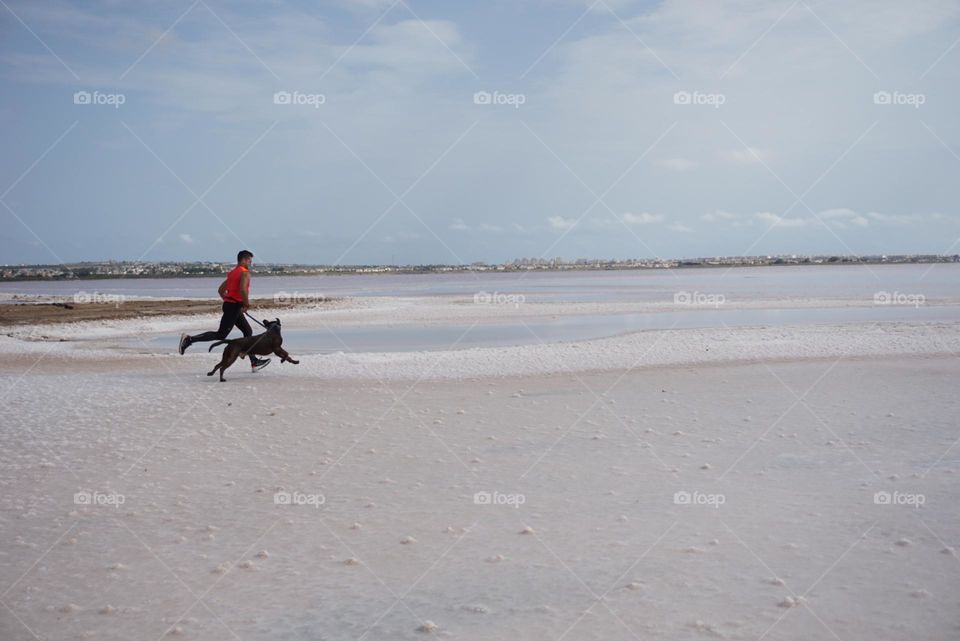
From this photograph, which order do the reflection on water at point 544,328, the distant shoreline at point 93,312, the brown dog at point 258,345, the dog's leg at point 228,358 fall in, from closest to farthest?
the dog's leg at point 228,358 → the brown dog at point 258,345 → the reflection on water at point 544,328 → the distant shoreline at point 93,312

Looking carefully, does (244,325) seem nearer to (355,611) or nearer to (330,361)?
(330,361)

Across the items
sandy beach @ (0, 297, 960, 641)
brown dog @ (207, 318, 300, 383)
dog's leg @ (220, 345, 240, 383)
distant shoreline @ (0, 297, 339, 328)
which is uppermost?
distant shoreline @ (0, 297, 339, 328)

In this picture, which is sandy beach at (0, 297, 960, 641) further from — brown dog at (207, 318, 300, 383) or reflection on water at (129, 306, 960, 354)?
reflection on water at (129, 306, 960, 354)

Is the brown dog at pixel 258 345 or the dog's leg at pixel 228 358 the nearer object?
the dog's leg at pixel 228 358

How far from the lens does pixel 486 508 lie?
759 cm

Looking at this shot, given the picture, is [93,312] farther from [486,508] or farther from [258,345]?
[486,508]

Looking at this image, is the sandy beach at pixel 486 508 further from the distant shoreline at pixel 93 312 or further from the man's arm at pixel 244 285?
the distant shoreline at pixel 93 312

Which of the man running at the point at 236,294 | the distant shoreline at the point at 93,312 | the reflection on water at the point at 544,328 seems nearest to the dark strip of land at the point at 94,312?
the distant shoreline at the point at 93,312

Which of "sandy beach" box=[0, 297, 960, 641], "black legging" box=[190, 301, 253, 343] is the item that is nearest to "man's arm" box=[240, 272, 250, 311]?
"black legging" box=[190, 301, 253, 343]

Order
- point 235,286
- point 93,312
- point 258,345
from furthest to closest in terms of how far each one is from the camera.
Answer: point 93,312 < point 258,345 < point 235,286

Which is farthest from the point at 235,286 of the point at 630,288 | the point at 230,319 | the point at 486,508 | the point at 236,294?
the point at 630,288

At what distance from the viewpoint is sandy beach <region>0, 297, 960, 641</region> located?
5.36 m

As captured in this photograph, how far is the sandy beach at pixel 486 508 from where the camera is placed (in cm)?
536

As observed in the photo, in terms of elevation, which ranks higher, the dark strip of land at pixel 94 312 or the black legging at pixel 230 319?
the dark strip of land at pixel 94 312
